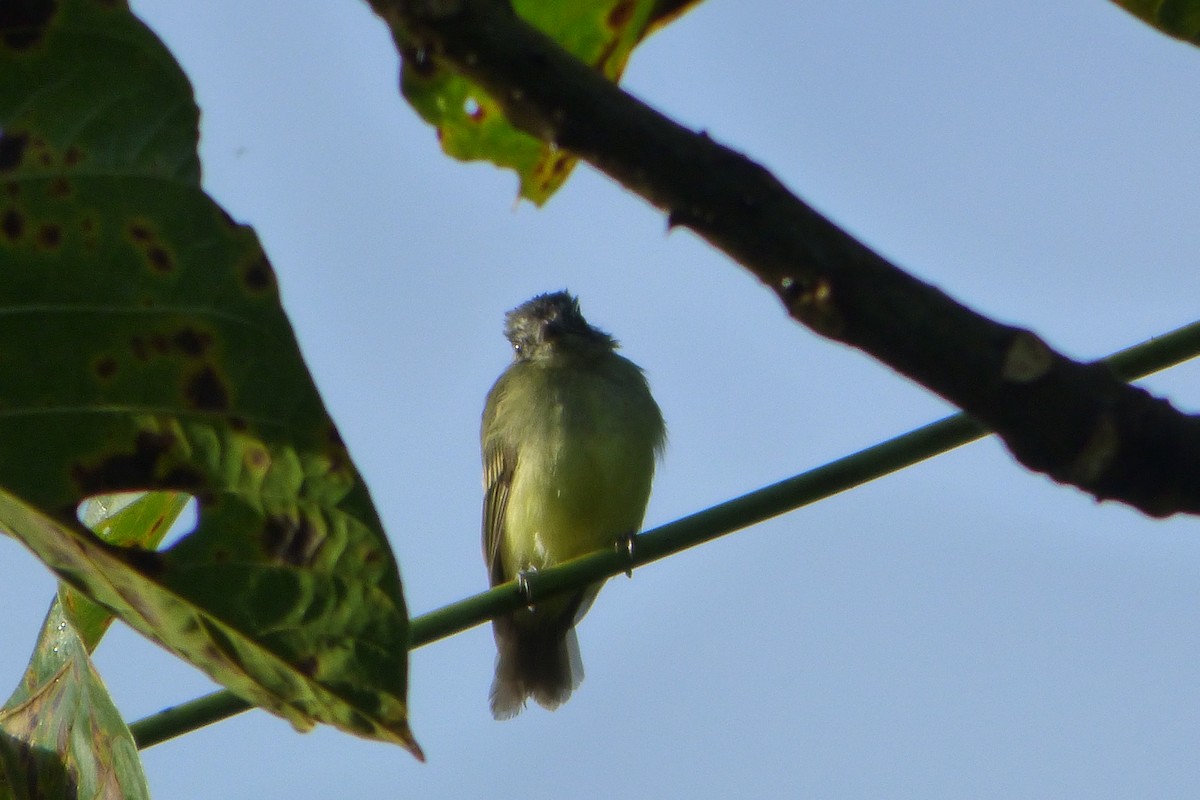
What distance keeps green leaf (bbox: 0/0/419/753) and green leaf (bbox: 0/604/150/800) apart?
41cm

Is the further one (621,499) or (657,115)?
(621,499)

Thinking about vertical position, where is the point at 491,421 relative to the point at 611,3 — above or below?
above

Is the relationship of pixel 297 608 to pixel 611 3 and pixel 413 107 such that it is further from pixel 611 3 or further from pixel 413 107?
pixel 611 3

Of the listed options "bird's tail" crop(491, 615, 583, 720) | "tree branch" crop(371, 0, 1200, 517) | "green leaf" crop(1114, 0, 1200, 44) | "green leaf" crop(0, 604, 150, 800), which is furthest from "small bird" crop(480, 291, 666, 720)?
"tree branch" crop(371, 0, 1200, 517)

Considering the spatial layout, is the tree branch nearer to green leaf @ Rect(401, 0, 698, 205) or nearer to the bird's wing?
green leaf @ Rect(401, 0, 698, 205)

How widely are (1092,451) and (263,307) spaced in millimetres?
887

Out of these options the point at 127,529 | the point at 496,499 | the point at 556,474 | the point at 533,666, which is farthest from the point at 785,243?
the point at 533,666

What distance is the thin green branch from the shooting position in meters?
1.71

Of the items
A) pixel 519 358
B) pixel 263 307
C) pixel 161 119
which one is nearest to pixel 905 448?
pixel 263 307

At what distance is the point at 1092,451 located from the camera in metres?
1.37

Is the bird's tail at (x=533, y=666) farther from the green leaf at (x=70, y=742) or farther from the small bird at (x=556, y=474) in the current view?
the green leaf at (x=70, y=742)

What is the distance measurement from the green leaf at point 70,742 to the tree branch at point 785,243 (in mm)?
1307


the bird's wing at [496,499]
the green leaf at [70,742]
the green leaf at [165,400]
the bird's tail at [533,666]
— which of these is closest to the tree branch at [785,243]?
the green leaf at [165,400]

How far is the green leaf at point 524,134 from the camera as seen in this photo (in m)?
2.18
